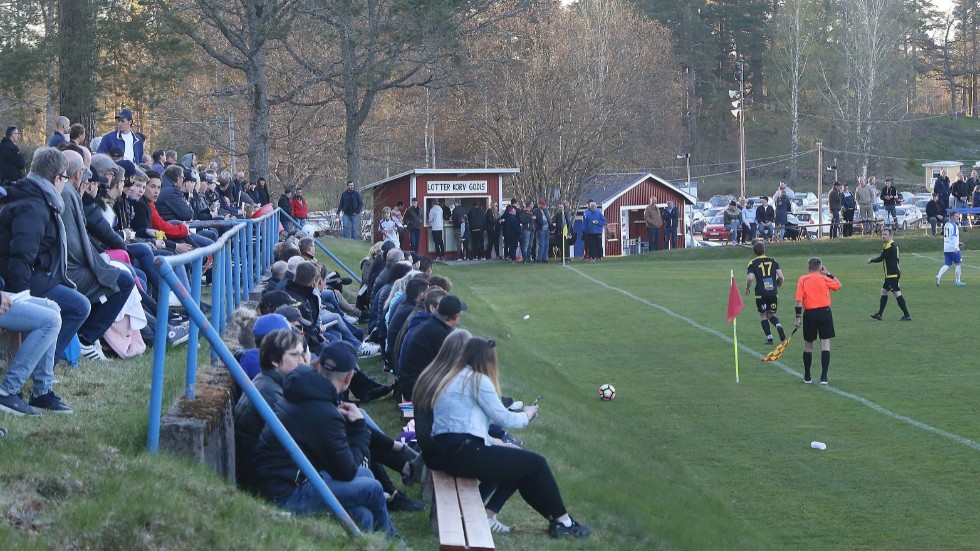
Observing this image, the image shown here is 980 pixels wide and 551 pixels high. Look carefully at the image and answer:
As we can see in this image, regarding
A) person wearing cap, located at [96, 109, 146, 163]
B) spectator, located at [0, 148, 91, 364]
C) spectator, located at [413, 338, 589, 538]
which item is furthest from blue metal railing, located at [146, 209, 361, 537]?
person wearing cap, located at [96, 109, 146, 163]

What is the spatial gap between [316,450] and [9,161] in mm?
9716

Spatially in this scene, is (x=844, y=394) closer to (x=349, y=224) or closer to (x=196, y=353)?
(x=196, y=353)

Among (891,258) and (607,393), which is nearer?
(607,393)

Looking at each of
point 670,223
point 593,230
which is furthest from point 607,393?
point 670,223

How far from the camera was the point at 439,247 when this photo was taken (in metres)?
44.6

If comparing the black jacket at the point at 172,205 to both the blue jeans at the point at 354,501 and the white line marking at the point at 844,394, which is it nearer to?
the blue jeans at the point at 354,501

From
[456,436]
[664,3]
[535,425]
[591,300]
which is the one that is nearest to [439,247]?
[591,300]

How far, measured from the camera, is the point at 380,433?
885 centimetres

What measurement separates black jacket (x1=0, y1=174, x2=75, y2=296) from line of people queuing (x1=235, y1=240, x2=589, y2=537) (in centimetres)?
154

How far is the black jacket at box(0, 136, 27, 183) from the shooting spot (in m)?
15.0

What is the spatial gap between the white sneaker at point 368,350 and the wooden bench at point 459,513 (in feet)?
22.6

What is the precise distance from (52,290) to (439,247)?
36.5 meters

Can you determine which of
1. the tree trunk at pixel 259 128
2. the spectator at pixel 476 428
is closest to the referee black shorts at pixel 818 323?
the spectator at pixel 476 428

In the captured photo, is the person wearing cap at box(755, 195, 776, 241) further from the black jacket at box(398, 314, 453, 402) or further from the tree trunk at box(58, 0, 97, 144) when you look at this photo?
the black jacket at box(398, 314, 453, 402)
